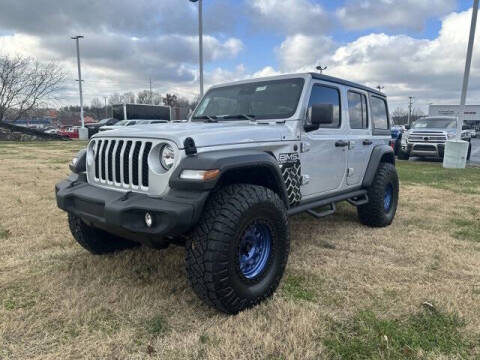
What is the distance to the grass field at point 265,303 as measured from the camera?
7.74 feet

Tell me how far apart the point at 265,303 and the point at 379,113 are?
3670 mm

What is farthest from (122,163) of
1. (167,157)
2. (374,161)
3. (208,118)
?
(374,161)

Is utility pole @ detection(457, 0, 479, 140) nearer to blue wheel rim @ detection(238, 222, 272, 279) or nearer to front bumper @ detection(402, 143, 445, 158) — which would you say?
front bumper @ detection(402, 143, 445, 158)

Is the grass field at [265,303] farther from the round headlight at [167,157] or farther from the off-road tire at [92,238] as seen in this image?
the round headlight at [167,157]

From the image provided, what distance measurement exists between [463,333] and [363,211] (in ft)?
8.30

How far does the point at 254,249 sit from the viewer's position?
2.95 metres

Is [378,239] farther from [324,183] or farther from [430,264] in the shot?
[324,183]

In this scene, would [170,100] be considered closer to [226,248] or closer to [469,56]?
[469,56]

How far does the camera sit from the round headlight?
2654 mm

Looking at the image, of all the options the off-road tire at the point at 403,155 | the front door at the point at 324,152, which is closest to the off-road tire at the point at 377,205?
the front door at the point at 324,152

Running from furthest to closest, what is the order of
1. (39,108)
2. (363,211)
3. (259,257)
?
(39,108)
(363,211)
(259,257)

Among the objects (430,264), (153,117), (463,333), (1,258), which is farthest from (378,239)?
(153,117)

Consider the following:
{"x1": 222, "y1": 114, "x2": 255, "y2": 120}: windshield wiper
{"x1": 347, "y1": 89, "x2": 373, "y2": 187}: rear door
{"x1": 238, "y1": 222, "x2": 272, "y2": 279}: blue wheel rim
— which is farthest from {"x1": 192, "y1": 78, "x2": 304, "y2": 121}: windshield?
{"x1": 238, "y1": 222, "x2": 272, "y2": 279}: blue wheel rim

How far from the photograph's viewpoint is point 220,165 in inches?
99.4
